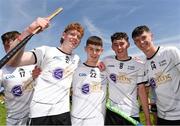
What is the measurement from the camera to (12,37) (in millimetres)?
7559

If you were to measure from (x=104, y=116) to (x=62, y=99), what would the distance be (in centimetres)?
108

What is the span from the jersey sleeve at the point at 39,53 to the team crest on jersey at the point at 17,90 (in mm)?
852

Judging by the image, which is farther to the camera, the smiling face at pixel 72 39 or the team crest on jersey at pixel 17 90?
the team crest on jersey at pixel 17 90

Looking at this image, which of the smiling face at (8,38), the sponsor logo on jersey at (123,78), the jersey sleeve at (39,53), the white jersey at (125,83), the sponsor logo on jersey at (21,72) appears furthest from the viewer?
the smiling face at (8,38)

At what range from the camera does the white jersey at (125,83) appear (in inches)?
281

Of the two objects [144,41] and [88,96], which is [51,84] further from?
[144,41]

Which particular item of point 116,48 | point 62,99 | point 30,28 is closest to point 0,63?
point 30,28

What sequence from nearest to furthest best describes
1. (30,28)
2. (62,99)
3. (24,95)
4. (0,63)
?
(0,63)
(30,28)
(62,99)
(24,95)

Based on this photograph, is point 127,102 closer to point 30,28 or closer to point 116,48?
point 116,48

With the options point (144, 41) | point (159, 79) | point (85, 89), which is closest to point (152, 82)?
point (159, 79)

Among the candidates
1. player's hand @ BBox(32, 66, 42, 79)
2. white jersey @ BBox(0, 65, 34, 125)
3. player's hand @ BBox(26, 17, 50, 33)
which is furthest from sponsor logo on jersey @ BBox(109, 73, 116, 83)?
player's hand @ BBox(26, 17, 50, 33)

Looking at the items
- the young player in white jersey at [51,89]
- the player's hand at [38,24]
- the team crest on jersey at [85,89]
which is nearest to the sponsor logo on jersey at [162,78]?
the team crest on jersey at [85,89]

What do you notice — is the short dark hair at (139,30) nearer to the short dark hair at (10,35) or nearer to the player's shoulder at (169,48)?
the player's shoulder at (169,48)

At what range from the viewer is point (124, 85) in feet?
23.6
